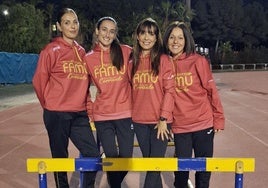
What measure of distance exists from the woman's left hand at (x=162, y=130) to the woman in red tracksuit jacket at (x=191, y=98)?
25cm

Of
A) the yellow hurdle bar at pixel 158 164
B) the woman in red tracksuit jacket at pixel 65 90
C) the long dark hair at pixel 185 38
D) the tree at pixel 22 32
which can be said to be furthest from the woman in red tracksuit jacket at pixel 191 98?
the tree at pixel 22 32

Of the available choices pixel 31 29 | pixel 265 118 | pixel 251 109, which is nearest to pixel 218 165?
pixel 265 118

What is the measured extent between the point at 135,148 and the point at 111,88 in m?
3.75

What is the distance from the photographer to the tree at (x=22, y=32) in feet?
88.3

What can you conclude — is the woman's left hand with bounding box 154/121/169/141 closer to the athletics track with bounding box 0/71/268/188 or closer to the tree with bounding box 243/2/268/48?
the athletics track with bounding box 0/71/268/188

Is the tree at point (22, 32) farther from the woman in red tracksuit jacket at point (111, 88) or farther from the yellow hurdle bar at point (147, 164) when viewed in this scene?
the yellow hurdle bar at point (147, 164)

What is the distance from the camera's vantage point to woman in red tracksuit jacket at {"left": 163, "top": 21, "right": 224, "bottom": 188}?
3473 mm

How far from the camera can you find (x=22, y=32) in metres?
27.1

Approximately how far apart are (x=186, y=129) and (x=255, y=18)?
67.0 meters

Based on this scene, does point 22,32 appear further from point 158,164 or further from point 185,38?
point 158,164

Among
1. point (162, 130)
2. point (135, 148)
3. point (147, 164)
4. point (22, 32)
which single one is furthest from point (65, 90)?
point (22, 32)

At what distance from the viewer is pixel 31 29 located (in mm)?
27812

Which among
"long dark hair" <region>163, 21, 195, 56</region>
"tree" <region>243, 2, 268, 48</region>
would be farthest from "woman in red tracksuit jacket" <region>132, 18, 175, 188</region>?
"tree" <region>243, 2, 268, 48</region>

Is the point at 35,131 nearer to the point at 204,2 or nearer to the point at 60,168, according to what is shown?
the point at 60,168
